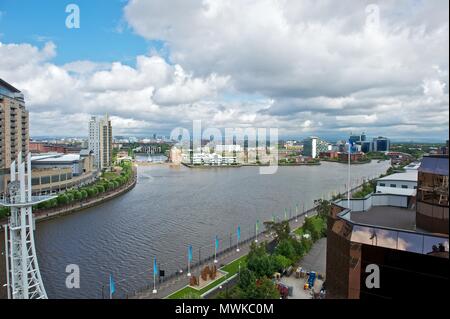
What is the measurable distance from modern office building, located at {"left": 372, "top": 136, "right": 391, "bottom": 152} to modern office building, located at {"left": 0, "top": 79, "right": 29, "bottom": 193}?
135 ft

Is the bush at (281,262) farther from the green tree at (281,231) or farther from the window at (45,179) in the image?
the window at (45,179)

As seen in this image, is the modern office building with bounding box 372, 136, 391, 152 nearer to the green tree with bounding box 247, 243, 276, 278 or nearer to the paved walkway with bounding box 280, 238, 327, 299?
the paved walkway with bounding box 280, 238, 327, 299

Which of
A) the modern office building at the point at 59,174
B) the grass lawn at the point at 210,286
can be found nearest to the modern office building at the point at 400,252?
the grass lawn at the point at 210,286

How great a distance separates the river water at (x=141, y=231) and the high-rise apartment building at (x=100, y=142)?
10.7m

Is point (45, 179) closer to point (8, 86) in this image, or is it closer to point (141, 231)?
point (8, 86)

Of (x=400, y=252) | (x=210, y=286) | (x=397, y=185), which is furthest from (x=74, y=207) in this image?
(x=400, y=252)

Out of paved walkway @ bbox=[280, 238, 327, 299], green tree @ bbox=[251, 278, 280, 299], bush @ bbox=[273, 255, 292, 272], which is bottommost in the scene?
paved walkway @ bbox=[280, 238, 327, 299]

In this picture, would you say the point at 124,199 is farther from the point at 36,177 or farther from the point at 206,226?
the point at 206,226

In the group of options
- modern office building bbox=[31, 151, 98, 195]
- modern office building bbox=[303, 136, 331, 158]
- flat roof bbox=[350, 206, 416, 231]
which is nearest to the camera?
flat roof bbox=[350, 206, 416, 231]

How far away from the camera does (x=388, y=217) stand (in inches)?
129

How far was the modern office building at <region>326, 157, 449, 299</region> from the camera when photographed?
6.53 feet

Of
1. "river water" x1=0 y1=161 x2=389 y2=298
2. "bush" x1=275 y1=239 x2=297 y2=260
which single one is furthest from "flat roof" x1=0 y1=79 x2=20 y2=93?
"bush" x1=275 y1=239 x2=297 y2=260

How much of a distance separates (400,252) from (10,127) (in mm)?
15837
